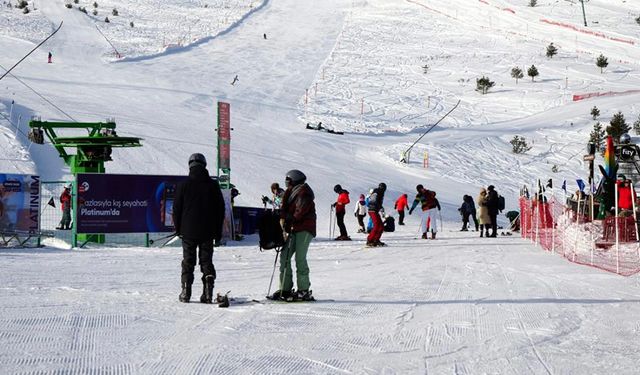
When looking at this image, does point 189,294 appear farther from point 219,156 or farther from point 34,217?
point 219,156

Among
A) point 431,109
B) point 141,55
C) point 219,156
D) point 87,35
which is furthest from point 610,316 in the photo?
point 87,35

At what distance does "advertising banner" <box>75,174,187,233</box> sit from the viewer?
18.3m

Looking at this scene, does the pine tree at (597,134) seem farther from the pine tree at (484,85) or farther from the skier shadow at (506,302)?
the skier shadow at (506,302)

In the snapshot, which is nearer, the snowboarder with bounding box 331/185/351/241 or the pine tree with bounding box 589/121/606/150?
the snowboarder with bounding box 331/185/351/241

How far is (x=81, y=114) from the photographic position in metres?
34.7

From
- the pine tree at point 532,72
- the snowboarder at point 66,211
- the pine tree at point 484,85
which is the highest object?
the pine tree at point 532,72

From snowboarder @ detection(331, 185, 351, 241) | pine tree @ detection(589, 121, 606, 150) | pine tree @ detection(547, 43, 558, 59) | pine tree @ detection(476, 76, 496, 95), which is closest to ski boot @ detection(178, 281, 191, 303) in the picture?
snowboarder @ detection(331, 185, 351, 241)

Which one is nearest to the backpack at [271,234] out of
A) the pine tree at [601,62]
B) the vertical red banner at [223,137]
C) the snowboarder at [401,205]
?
the vertical red banner at [223,137]

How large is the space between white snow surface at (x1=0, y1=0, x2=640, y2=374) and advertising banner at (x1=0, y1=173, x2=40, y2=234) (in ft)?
3.83

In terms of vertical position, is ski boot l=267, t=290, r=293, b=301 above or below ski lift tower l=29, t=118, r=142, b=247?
below

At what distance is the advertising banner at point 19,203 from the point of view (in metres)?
17.6

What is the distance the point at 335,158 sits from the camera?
3653 centimetres

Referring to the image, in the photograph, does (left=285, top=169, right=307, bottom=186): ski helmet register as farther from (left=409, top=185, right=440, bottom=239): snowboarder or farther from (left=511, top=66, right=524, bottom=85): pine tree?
(left=511, top=66, right=524, bottom=85): pine tree

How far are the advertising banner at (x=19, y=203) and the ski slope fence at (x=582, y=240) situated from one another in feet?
35.4
